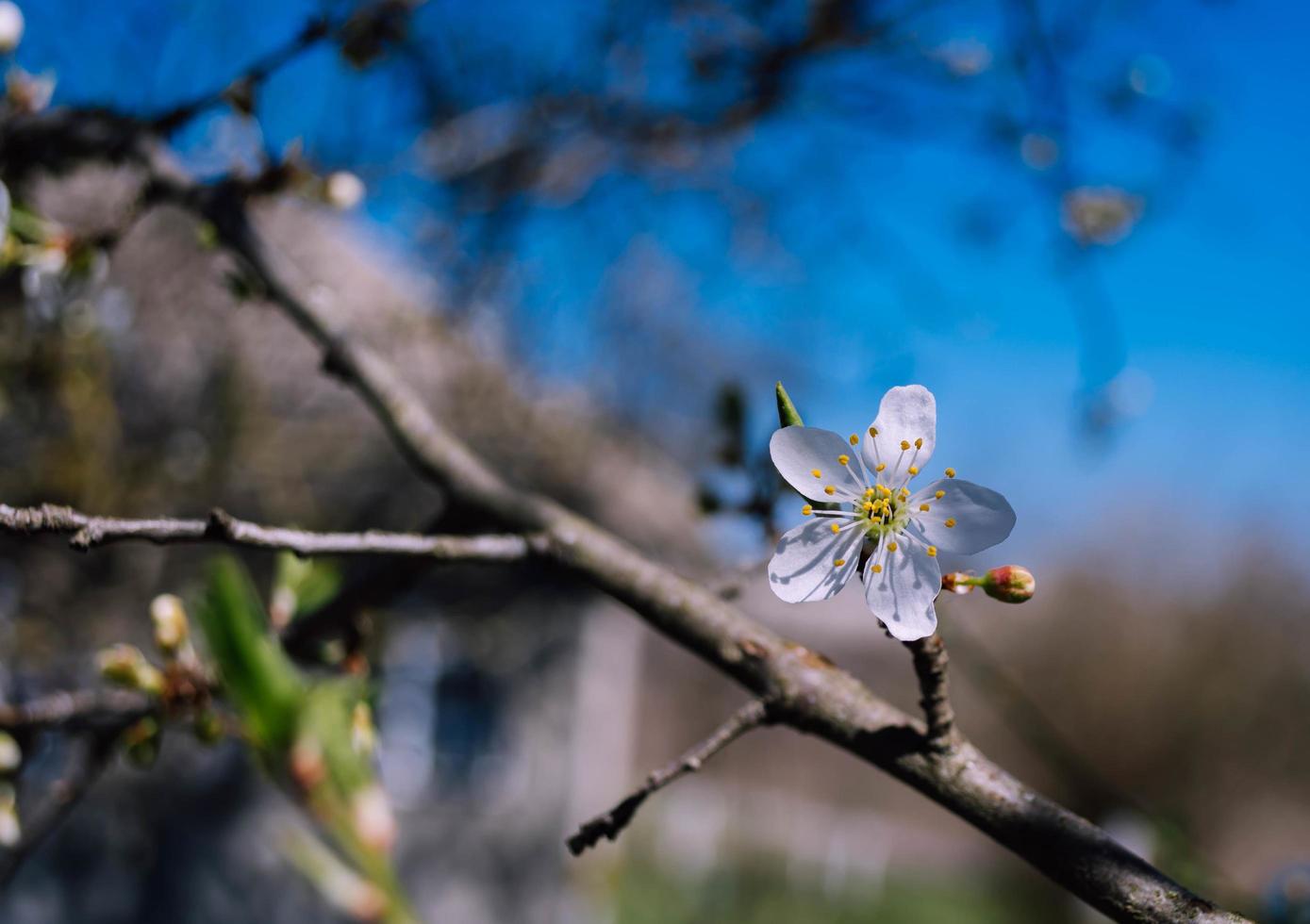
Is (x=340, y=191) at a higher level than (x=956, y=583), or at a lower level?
lower

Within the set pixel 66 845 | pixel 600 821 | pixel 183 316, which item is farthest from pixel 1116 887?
pixel 66 845

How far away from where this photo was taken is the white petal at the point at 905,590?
1.98 ft

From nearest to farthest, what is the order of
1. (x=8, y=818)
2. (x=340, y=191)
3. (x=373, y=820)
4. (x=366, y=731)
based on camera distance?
(x=373, y=820) < (x=366, y=731) < (x=8, y=818) < (x=340, y=191)

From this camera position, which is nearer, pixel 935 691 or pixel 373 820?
pixel 373 820

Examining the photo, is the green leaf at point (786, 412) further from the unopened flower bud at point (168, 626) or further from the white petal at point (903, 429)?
the unopened flower bud at point (168, 626)

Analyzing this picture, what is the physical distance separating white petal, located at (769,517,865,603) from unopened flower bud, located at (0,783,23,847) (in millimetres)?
1006

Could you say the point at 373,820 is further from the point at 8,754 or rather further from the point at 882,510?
the point at 8,754

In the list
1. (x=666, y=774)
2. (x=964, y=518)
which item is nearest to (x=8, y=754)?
(x=666, y=774)

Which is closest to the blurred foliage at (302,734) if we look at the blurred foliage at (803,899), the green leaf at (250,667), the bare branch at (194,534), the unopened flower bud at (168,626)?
the green leaf at (250,667)

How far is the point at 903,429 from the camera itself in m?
0.70

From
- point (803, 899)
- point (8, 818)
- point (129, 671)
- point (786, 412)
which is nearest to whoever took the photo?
point (786, 412)

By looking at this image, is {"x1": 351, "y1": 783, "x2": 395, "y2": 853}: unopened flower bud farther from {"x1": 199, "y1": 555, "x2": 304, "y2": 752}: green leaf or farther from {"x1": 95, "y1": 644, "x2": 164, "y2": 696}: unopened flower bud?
{"x1": 95, "y1": 644, "x2": 164, "y2": 696}: unopened flower bud

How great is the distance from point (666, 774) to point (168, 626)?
658 millimetres

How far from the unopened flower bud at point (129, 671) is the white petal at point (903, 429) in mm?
787
